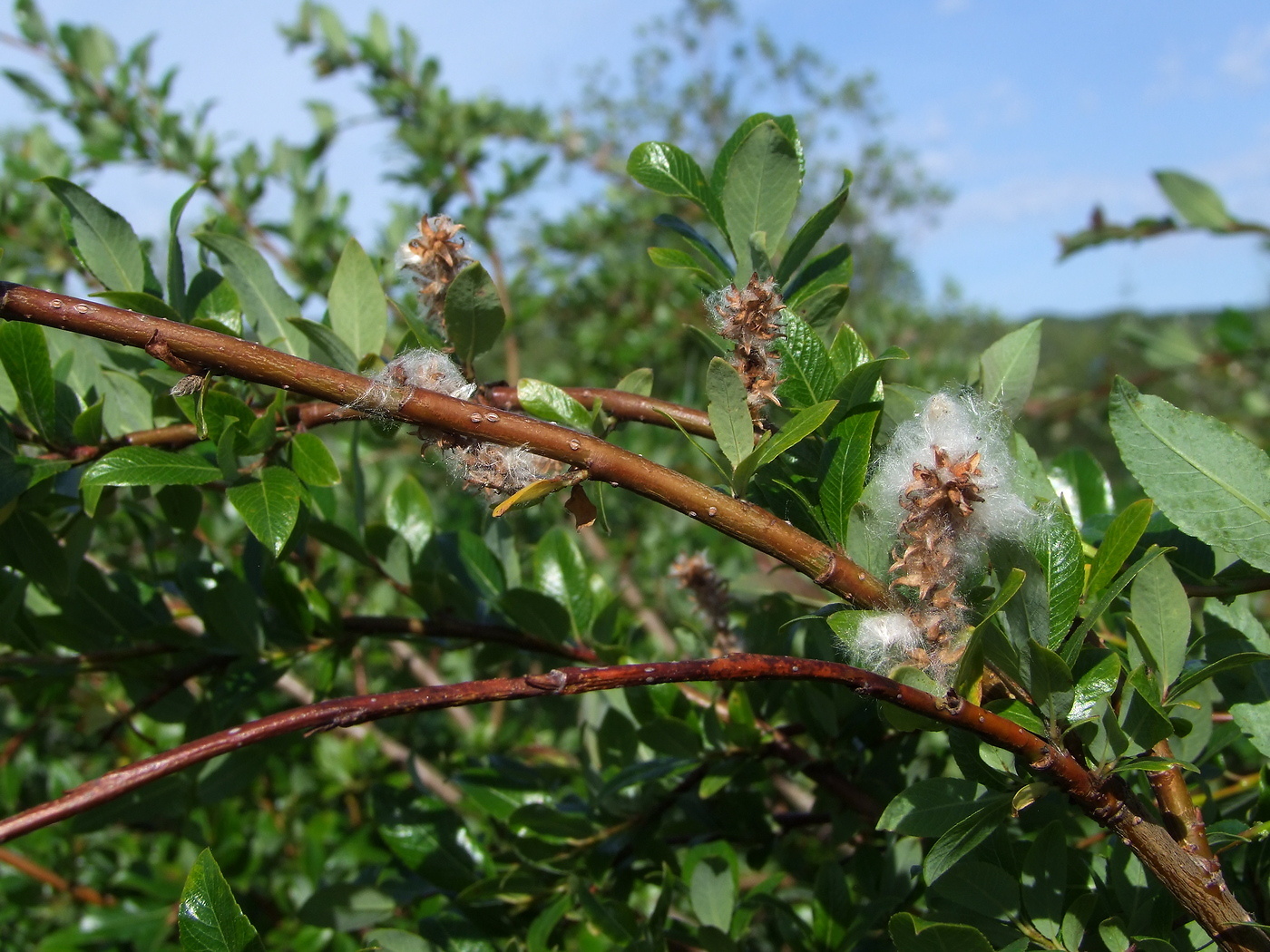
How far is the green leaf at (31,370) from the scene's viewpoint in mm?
868

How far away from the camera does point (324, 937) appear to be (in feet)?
5.17

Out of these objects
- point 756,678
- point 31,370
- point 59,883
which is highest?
point 31,370

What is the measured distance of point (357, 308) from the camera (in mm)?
999

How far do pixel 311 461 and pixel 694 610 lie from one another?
588 millimetres

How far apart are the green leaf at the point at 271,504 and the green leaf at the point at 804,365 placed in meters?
0.45

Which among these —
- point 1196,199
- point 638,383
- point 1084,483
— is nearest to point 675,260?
point 638,383

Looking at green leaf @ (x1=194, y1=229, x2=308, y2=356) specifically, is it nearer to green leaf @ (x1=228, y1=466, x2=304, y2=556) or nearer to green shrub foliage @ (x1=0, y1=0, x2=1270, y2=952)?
green shrub foliage @ (x1=0, y1=0, x2=1270, y2=952)

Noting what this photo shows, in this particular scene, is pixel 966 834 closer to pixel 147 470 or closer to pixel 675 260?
pixel 675 260

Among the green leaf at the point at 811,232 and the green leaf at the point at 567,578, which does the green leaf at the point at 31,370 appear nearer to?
the green leaf at the point at 567,578

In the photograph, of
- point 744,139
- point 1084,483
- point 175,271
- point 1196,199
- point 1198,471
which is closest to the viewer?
point 1198,471

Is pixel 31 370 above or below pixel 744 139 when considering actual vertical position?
below

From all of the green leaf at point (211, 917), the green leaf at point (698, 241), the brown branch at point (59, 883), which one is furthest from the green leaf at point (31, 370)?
the brown branch at point (59, 883)

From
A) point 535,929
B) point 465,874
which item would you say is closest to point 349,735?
point 465,874

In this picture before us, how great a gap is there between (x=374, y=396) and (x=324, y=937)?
1258 millimetres
